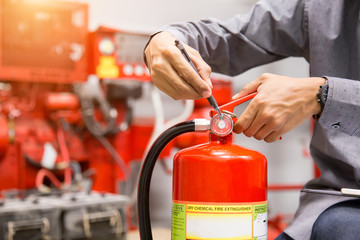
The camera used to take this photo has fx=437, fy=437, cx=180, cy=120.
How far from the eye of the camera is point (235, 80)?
3.52 m

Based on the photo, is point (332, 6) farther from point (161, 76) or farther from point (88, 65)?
point (88, 65)

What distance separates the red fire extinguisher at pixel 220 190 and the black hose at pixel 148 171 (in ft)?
0.18

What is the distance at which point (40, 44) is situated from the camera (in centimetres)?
238

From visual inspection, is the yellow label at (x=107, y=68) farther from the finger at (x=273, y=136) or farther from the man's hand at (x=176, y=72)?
the finger at (x=273, y=136)

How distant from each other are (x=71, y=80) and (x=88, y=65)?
150 mm

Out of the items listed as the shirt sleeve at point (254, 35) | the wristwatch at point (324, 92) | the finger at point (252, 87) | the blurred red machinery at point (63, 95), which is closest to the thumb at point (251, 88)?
the finger at point (252, 87)

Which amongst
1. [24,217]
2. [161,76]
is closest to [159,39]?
[161,76]

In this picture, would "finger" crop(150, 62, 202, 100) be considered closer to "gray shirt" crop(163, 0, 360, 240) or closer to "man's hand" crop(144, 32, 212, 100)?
"man's hand" crop(144, 32, 212, 100)

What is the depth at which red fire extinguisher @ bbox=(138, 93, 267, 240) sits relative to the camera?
798 millimetres

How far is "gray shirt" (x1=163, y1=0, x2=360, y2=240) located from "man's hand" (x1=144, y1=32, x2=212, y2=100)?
0.32ft

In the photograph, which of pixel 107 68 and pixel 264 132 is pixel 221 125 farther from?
pixel 107 68

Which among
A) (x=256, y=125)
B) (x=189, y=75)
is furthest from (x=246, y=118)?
(x=189, y=75)

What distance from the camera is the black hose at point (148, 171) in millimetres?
913

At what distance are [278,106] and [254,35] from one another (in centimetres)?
38
